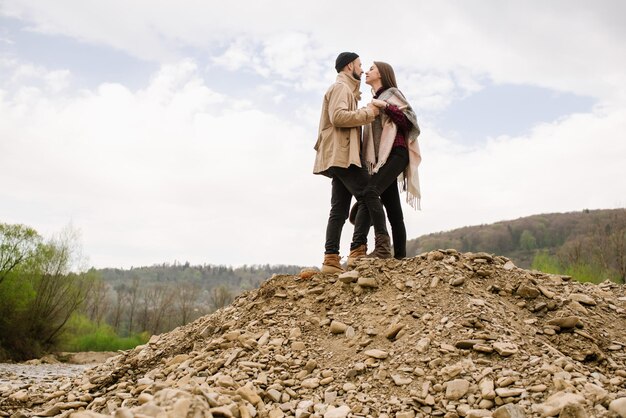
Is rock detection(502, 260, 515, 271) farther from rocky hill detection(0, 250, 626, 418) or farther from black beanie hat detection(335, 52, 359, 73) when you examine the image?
black beanie hat detection(335, 52, 359, 73)

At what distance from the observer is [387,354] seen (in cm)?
404

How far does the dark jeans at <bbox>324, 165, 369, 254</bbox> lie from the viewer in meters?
5.14

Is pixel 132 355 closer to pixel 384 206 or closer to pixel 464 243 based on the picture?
pixel 384 206

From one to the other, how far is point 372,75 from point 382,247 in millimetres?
1884

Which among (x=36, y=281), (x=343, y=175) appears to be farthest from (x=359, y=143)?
(x=36, y=281)

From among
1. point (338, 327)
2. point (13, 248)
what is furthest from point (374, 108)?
point (13, 248)

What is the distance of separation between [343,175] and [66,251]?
95.9 ft

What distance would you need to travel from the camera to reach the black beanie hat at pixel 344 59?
5375 mm

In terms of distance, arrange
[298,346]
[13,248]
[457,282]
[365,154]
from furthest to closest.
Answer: [13,248]
[365,154]
[457,282]
[298,346]

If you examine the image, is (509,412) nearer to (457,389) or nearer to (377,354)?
(457,389)

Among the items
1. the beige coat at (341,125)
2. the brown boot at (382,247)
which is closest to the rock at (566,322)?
the brown boot at (382,247)

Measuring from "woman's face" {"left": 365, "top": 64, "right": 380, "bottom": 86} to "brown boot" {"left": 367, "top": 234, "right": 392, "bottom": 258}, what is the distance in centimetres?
171

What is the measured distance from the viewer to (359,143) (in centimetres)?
524

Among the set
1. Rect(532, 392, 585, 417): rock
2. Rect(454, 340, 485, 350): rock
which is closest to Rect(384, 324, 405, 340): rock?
Rect(454, 340, 485, 350): rock
